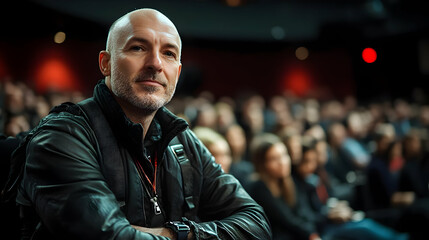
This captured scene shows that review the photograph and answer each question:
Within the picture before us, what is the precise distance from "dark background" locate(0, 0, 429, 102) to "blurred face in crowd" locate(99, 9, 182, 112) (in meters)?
6.05

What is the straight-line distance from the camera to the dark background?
7.42m

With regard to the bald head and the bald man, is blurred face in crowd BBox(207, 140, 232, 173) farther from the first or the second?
the bald head

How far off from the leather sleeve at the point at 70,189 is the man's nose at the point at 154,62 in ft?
0.96

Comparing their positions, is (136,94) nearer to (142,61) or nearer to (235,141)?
(142,61)

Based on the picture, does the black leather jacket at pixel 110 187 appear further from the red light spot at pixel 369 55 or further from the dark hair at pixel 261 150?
the red light spot at pixel 369 55

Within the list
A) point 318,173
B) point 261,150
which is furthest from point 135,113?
point 318,173

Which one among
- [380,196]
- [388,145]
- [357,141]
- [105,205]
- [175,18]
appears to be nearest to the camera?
[105,205]

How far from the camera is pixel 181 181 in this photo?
1390 mm

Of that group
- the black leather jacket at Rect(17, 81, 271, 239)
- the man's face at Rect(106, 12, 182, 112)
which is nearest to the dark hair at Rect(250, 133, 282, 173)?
the black leather jacket at Rect(17, 81, 271, 239)

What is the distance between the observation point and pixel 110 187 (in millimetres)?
1216

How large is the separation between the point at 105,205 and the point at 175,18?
8.04 meters

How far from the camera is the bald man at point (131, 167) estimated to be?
109cm

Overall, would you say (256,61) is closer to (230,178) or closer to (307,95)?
(307,95)

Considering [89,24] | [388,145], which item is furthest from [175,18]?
[388,145]
